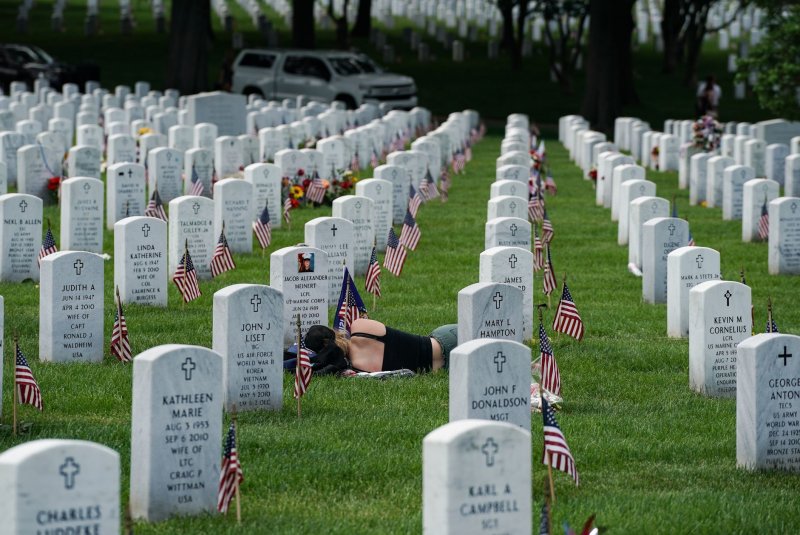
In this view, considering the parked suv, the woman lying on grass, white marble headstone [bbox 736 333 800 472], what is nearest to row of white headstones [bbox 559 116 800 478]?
white marble headstone [bbox 736 333 800 472]

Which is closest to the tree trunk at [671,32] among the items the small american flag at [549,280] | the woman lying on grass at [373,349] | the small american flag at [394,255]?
the small american flag at [394,255]

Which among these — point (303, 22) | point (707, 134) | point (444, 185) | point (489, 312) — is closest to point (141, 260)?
point (489, 312)

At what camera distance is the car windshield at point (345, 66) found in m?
42.1

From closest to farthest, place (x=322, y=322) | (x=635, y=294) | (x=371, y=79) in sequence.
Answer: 1. (x=322, y=322)
2. (x=635, y=294)
3. (x=371, y=79)

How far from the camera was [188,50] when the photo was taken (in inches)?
1606

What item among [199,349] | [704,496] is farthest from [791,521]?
[199,349]

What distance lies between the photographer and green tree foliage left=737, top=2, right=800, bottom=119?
27500 mm

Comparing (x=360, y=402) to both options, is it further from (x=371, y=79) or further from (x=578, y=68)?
(x=578, y=68)

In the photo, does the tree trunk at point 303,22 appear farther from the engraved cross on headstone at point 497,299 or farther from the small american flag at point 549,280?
the engraved cross on headstone at point 497,299

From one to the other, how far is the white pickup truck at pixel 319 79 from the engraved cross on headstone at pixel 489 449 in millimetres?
34371

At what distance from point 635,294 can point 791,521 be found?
316 inches

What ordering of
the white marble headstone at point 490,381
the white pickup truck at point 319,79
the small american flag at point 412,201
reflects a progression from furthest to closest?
the white pickup truck at point 319,79, the small american flag at point 412,201, the white marble headstone at point 490,381

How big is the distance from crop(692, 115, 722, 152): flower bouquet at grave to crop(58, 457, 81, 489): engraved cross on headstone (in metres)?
22.9

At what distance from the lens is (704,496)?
8883mm
